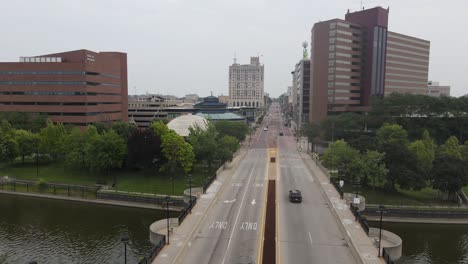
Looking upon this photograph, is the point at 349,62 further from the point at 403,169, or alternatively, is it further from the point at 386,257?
the point at 386,257

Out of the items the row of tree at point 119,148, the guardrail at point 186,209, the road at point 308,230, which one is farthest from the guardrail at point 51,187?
the road at point 308,230

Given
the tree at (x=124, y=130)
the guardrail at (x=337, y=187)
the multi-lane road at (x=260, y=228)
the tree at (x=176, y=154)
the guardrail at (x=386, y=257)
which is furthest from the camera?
the tree at (x=124, y=130)

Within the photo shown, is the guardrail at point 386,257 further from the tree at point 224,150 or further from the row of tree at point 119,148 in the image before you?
the tree at point 224,150

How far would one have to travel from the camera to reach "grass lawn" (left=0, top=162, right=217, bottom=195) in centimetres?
5313

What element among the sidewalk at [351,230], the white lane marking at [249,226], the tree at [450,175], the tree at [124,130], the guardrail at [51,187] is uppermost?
the tree at [124,130]

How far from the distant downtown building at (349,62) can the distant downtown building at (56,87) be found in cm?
7158

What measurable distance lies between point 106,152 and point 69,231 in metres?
20.5

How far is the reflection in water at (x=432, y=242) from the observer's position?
32.2 meters

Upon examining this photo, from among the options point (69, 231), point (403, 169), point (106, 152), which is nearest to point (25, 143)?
point (106, 152)

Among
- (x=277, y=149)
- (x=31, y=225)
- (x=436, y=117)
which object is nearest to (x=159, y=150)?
(x=31, y=225)

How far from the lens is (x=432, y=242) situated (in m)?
36.2

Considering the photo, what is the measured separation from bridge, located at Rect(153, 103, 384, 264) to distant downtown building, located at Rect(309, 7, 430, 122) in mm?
73838

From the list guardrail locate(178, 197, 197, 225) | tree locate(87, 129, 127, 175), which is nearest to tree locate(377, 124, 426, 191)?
guardrail locate(178, 197, 197, 225)

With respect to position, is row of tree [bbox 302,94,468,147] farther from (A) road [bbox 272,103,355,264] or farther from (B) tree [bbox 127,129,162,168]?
(B) tree [bbox 127,129,162,168]
